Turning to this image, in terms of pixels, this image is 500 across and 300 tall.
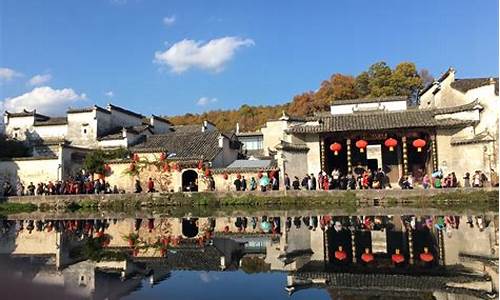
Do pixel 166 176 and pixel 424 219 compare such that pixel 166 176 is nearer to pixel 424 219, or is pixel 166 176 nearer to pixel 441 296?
pixel 424 219

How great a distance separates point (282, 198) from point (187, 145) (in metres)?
9.81

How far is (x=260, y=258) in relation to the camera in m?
9.96

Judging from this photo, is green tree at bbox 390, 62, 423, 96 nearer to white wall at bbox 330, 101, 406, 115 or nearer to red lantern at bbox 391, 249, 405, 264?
white wall at bbox 330, 101, 406, 115

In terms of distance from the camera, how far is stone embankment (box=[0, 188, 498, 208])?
826 inches

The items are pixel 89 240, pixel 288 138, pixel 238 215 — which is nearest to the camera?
pixel 89 240

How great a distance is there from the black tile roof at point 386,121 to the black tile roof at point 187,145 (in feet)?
18.5

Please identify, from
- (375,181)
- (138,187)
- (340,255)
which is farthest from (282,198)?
(340,255)

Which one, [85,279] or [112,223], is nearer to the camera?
[85,279]

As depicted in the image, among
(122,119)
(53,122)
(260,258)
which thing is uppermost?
(122,119)

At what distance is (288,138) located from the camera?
26938mm

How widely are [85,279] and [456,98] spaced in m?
25.5

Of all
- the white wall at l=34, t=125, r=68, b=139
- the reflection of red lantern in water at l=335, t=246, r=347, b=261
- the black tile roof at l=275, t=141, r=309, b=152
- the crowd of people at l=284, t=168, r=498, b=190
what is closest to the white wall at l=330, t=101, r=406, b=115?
the black tile roof at l=275, t=141, r=309, b=152

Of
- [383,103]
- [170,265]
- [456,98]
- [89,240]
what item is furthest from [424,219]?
[383,103]

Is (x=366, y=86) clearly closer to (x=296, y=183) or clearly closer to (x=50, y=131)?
(x=296, y=183)
